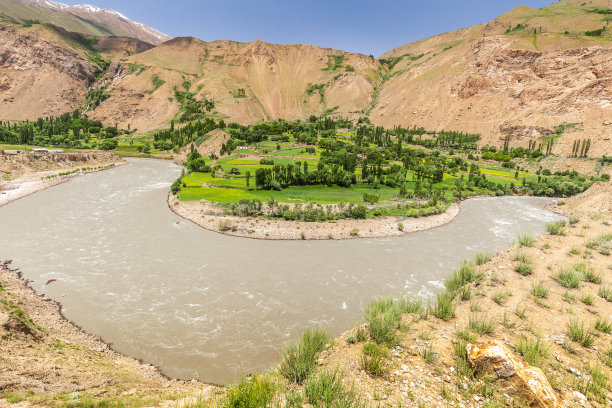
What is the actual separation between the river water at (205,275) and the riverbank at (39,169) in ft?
37.0

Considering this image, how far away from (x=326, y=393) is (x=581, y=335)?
9.80 m

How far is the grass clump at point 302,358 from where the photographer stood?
872 cm

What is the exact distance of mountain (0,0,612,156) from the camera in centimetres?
9375

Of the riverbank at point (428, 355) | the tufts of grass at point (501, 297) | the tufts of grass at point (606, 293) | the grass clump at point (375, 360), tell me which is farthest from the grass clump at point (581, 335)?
the grass clump at point (375, 360)

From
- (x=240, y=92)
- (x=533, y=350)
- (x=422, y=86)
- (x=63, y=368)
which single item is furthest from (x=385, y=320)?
(x=240, y=92)

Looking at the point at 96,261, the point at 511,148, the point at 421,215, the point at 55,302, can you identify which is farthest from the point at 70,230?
the point at 511,148

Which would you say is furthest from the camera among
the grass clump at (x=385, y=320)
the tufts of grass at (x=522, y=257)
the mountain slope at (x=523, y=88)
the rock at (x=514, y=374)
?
the mountain slope at (x=523, y=88)

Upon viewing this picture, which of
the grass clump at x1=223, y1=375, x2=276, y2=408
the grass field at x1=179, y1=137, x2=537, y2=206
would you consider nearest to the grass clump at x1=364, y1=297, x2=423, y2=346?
the grass clump at x1=223, y1=375, x2=276, y2=408

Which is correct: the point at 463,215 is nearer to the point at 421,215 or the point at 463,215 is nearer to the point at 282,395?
the point at 421,215

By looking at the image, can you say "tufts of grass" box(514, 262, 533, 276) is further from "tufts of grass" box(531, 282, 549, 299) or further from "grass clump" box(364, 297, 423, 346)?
"grass clump" box(364, 297, 423, 346)

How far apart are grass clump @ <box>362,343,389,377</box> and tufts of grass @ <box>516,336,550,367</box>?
174 inches

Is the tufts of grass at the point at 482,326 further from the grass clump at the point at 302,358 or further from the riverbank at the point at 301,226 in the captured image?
the riverbank at the point at 301,226

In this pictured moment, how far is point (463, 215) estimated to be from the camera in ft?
146

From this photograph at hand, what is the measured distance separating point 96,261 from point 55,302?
678 cm
